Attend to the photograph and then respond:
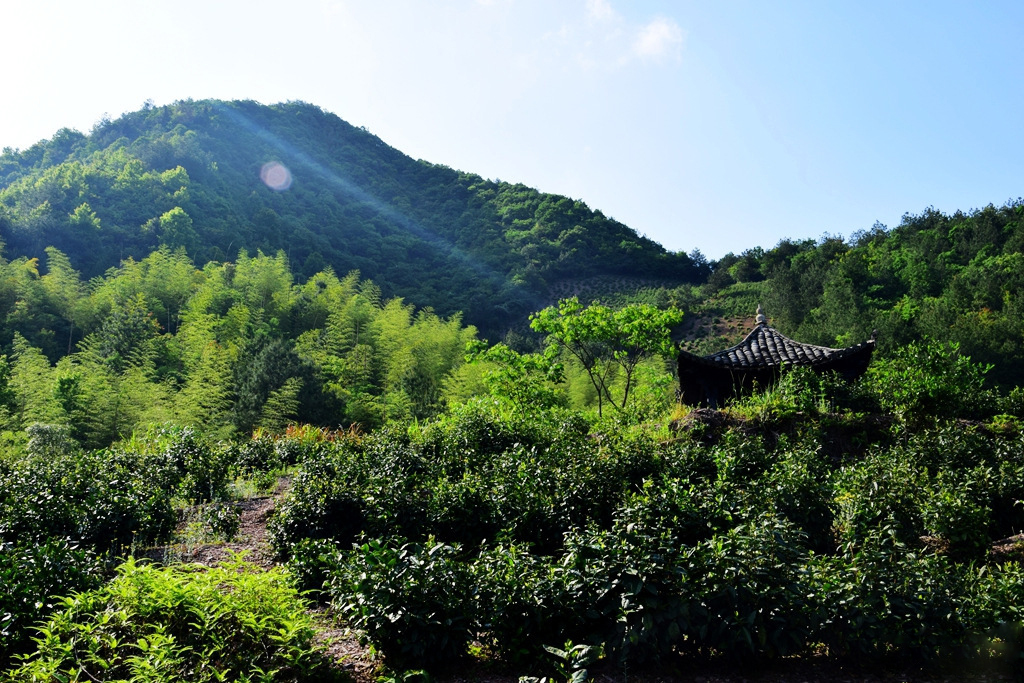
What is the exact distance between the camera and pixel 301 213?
58.2m

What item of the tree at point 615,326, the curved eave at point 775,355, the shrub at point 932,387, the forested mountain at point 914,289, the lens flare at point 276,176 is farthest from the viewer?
the lens flare at point 276,176

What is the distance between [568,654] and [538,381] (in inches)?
426

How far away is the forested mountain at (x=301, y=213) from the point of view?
146ft

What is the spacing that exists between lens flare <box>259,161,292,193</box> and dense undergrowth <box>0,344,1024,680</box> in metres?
56.3

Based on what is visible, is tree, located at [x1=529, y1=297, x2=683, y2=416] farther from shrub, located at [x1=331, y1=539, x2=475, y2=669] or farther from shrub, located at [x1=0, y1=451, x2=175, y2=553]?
shrub, located at [x1=331, y1=539, x2=475, y2=669]

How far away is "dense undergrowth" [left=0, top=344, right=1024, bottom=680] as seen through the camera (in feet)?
12.9

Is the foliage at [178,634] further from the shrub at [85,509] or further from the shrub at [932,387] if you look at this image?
the shrub at [932,387]

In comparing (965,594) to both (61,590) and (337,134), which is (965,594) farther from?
(337,134)

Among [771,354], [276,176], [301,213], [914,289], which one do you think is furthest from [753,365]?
[276,176]

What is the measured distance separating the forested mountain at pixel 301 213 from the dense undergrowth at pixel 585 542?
128ft

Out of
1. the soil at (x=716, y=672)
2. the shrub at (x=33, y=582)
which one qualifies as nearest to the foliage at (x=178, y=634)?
the shrub at (x=33, y=582)

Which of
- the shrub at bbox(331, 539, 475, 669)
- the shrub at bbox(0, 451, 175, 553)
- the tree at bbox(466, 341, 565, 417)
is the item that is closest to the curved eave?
the tree at bbox(466, 341, 565, 417)

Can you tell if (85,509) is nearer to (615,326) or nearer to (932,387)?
(615,326)

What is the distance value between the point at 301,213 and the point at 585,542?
58.2 metres
